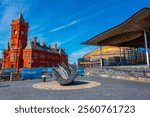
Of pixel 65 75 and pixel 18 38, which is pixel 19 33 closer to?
pixel 18 38

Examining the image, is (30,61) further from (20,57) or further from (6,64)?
(6,64)

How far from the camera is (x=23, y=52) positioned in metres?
61.3

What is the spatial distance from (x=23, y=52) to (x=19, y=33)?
33.9ft

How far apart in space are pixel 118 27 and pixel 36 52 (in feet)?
153

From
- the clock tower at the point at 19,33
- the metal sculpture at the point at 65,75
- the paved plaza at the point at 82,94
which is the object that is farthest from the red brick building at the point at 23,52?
the paved plaza at the point at 82,94

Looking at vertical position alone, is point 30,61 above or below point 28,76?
above

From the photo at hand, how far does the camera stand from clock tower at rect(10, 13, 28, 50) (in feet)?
207

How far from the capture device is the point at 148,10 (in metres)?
16.5

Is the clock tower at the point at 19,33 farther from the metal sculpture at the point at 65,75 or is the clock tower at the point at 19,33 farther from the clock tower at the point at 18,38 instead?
the metal sculpture at the point at 65,75

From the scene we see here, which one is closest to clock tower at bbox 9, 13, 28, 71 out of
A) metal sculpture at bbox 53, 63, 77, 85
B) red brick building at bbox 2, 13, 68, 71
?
red brick building at bbox 2, 13, 68, 71

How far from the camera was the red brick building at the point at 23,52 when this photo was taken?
59188 mm

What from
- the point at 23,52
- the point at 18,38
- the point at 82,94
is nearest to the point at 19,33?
the point at 18,38

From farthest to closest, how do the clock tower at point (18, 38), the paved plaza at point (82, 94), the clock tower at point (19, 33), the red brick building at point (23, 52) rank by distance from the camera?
the clock tower at point (19, 33), the clock tower at point (18, 38), the red brick building at point (23, 52), the paved plaza at point (82, 94)

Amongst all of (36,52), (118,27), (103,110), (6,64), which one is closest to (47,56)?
(36,52)
